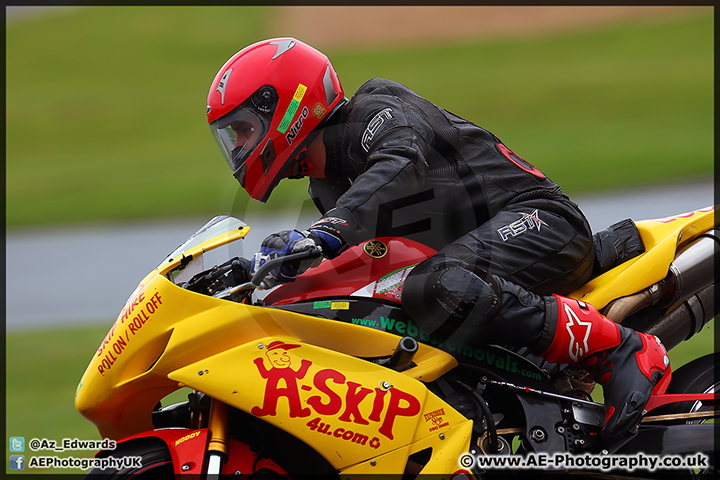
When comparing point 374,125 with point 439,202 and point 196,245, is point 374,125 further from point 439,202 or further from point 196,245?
point 196,245

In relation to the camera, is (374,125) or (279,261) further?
(374,125)

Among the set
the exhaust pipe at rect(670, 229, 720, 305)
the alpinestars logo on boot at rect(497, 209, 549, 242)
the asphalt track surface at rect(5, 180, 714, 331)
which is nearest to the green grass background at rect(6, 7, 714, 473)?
the asphalt track surface at rect(5, 180, 714, 331)

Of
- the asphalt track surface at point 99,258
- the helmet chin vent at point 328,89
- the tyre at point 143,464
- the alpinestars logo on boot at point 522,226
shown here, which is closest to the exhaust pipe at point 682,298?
the alpinestars logo on boot at point 522,226

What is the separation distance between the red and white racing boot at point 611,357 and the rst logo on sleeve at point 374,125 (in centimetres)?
85

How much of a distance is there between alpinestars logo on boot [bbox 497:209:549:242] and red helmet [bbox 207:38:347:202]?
0.79 m

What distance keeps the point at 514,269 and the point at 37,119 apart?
19.7 meters

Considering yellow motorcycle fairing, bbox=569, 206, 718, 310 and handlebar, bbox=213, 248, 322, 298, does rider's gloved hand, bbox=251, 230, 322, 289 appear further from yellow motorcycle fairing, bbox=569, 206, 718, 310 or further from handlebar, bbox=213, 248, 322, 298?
yellow motorcycle fairing, bbox=569, 206, 718, 310

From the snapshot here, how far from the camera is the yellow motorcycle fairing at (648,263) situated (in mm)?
2924

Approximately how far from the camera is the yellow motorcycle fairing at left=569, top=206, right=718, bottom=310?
9.59 feet

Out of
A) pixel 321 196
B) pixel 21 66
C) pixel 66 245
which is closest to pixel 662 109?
pixel 66 245

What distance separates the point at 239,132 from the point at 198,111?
17.5m

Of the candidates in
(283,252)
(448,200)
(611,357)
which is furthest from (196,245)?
(611,357)

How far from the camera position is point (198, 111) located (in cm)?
1984

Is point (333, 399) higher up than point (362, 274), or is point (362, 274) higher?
point (362, 274)
